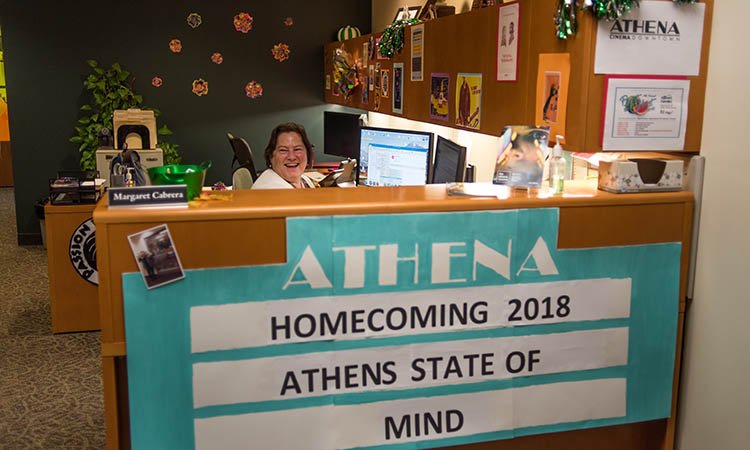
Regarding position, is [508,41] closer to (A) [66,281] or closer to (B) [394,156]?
(B) [394,156]

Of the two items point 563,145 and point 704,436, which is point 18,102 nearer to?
point 563,145

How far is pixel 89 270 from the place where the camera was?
14.0ft

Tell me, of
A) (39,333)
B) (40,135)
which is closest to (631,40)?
(39,333)

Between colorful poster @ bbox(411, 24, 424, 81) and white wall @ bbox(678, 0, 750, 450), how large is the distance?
1786 mm

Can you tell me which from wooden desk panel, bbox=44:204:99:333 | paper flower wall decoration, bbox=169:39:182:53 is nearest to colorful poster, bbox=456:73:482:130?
wooden desk panel, bbox=44:204:99:333

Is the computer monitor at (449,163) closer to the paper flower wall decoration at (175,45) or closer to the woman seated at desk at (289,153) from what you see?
the woman seated at desk at (289,153)

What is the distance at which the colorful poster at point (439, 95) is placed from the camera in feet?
11.5

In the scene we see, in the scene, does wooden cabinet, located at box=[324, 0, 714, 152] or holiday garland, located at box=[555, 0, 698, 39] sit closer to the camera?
holiday garland, located at box=[555, 0, 698, 39]

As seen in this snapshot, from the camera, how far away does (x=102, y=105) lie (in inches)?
242

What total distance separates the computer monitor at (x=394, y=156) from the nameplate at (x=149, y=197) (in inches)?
71.4

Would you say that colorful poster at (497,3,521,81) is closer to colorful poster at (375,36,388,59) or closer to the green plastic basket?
the green plastic basket

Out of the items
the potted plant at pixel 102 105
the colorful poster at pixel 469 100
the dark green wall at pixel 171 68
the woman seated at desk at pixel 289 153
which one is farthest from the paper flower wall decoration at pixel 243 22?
the colorful poster at pixel 469 100

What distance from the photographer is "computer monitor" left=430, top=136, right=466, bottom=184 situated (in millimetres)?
3125

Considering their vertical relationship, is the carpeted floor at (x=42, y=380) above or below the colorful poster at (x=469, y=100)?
below
